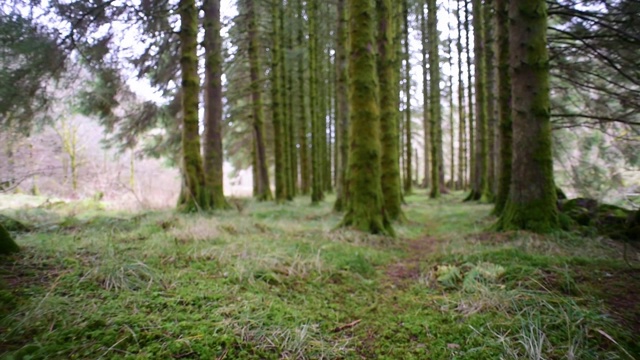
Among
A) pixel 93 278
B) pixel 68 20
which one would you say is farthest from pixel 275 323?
pixel 68 20

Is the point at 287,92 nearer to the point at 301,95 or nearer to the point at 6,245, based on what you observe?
the point at 301,95

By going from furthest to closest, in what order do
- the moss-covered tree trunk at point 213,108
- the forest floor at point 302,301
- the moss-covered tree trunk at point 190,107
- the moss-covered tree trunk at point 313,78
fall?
the moss-covered tree trunk at point 313,78 < the moss-covered tree trunk at point 213,108 < the moss-covered tree trunk at point 190,107 < the forest floor at point 302,301

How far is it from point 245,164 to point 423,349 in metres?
22.7

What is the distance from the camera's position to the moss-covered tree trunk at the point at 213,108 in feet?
28.8

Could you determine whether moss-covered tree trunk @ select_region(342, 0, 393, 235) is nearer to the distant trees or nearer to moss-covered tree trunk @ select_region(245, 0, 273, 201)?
the distant trees

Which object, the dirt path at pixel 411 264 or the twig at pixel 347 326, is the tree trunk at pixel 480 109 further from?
the twig at pixel 347 326

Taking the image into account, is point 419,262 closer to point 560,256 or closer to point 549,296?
point 560,256

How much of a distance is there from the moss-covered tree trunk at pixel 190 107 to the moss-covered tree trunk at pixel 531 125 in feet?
20.2

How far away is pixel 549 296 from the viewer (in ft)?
7.93

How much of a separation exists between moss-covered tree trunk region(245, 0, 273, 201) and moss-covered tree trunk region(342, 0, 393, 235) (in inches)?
218

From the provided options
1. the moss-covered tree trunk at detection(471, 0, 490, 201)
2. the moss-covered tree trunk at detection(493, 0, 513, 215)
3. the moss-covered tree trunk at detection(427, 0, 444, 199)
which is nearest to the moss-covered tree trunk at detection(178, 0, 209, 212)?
the moss-covered tree trunk at detection(493, 0, 513, 215)

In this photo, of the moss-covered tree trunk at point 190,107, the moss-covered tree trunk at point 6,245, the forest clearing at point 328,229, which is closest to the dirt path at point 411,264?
the forest clearing at point 328,229

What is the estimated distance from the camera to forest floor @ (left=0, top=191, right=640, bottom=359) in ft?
6.02

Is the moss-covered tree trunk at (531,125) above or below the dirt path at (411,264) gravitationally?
above
